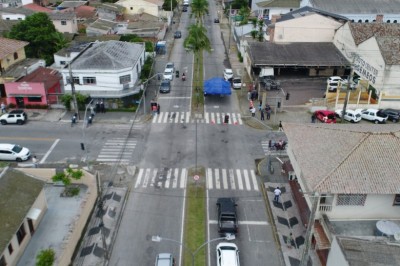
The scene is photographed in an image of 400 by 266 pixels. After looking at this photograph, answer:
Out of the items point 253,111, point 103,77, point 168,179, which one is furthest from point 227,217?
point 103,77

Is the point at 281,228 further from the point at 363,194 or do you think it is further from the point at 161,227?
the point at 161,227

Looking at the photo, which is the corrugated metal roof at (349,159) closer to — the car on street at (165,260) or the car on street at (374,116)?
the car on street at (165,260)

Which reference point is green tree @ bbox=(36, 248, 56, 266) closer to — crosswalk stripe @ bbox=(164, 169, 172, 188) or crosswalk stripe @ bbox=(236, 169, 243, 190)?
crosswalk stripe @ bbox=(164, 169, 172, 188)

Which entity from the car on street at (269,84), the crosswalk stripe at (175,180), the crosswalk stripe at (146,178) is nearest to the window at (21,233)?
the crosswalk stripe at (146,178)

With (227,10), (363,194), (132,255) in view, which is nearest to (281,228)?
(363,194)

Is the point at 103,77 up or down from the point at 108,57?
down

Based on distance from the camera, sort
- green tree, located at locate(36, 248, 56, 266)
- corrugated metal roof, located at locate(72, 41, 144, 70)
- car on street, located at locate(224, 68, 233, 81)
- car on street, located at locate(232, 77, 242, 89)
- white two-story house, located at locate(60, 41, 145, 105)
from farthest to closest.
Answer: car on street, located at locate(224, 68, 233, 81), car on street, located at locate(232, 77, 242, 89), corrugated metal roof, located at locate(72, 41, 144, 70), white two-story house, located at locate(60, 41, 145, 105), green tree, located at locate(36, 248, 56, 266)

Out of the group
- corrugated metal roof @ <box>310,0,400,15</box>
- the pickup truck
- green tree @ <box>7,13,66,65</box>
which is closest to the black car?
the pickup truck

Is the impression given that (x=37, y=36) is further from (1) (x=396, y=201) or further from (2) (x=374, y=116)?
(1) (x=396, y=201)
